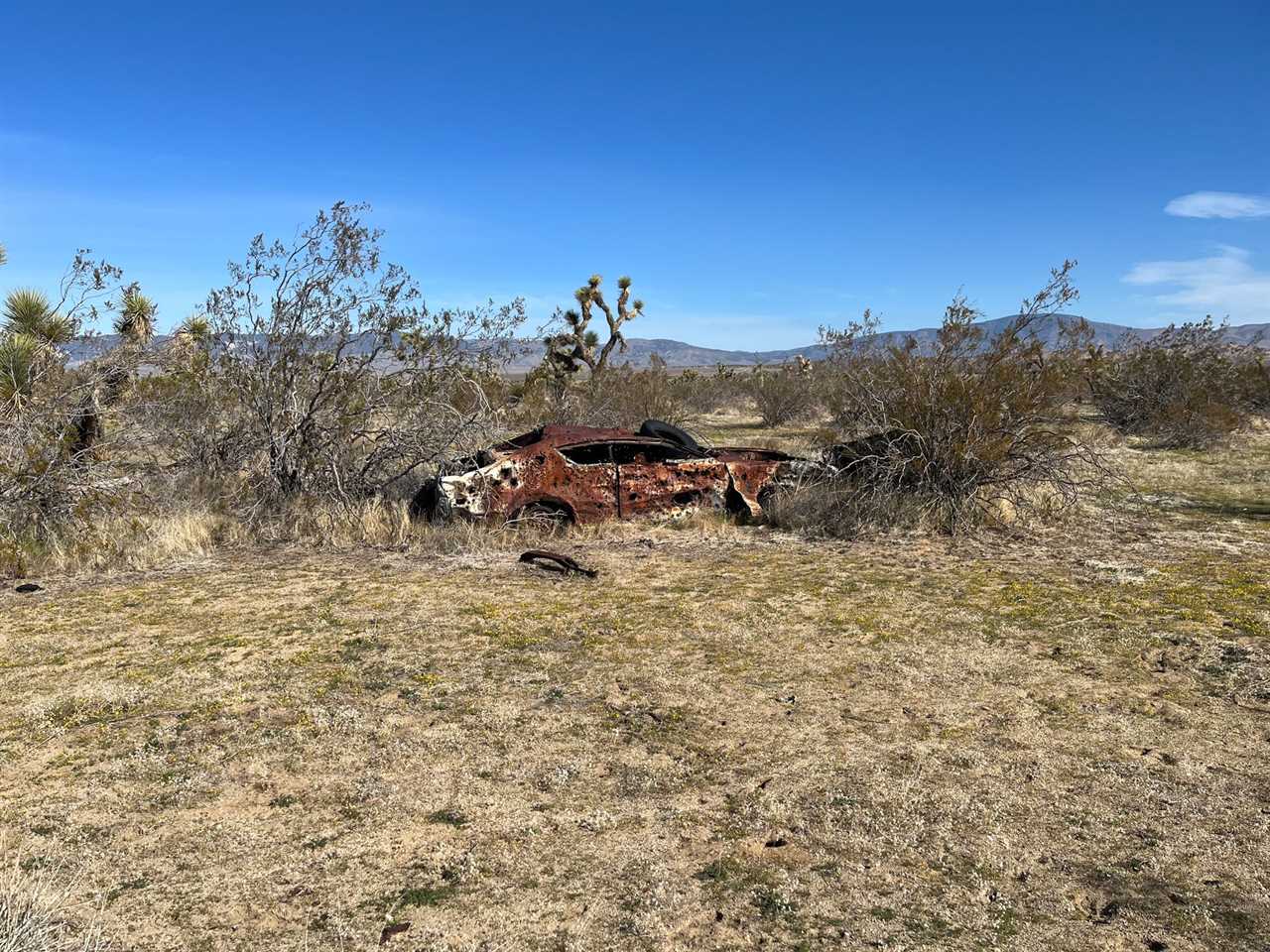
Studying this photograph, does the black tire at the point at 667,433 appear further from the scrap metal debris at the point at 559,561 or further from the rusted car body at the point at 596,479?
the scrap metal debris at the point at 559,561

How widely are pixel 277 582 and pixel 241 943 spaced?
5257 millimetres

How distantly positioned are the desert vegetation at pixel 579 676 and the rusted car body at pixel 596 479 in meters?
0.28

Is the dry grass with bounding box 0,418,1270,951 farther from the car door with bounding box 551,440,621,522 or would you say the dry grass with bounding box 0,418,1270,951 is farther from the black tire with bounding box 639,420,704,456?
the black tire with bounding box 639,420,704,456

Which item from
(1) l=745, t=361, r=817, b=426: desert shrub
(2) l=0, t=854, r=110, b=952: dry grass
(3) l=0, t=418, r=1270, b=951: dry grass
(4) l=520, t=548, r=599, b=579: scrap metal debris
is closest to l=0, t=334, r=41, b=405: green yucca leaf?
(3) l=0, t=418, r=1270, b=951: dry grass

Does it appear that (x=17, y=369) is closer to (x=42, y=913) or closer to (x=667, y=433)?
(x=667, y=433)

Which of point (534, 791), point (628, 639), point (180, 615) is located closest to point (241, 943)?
point (534, 791)

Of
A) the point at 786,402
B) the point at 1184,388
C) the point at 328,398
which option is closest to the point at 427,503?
the point at 328,398

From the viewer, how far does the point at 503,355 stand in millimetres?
11242

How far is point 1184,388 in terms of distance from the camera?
19.1 metres

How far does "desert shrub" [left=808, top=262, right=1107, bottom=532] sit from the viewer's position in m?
9.71

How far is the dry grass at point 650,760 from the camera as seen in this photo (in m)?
2.98

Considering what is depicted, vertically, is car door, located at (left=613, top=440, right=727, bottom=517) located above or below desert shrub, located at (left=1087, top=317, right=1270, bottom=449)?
below

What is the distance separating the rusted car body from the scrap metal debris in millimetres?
1146

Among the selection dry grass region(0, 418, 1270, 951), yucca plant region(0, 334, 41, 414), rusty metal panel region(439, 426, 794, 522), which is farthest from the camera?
rusty metal panel region(439, 426, 794, 522)
